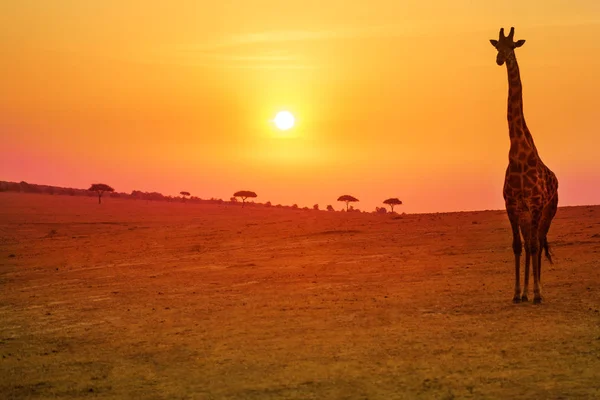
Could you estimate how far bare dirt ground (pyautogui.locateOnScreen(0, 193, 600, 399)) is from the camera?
345 inches

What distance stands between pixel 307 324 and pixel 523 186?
5211mm

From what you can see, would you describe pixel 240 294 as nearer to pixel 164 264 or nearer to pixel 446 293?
pixel 446 293

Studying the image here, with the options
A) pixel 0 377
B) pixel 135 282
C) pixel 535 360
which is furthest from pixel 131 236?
pixel 535 360

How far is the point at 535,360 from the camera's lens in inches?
365

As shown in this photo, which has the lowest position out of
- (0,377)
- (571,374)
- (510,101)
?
(0,377)

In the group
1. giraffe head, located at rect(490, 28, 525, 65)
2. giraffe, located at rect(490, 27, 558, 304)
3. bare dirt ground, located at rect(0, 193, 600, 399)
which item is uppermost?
giraffe head, located at rect(490, 28, 525, 65)

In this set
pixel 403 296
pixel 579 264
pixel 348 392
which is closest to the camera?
pixel 348 392

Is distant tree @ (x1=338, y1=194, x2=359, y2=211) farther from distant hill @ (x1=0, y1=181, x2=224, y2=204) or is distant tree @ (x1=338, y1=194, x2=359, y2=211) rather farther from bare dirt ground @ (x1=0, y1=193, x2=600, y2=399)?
bare dirt ground @ (x1=0, y1=193, x2=600, y2=399)

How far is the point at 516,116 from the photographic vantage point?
50.1 feet

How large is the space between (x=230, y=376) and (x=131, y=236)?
29.8 metres

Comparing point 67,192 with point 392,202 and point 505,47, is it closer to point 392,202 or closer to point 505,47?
point 392,202

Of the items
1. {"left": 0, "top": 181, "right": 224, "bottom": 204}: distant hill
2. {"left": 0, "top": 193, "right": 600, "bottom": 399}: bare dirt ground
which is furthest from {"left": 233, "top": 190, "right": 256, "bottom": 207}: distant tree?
{"left": 0, "top": 193, "right": 600, "bottom": 399}: bare dirt ground

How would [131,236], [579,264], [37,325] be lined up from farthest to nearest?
[131,236] < [579,264] < [37,325]

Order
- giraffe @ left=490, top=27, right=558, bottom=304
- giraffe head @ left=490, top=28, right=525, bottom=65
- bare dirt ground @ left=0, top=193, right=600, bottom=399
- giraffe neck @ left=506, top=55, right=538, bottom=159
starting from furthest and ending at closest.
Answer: giraffe head @ left=490, top=28, right=525, bottom=65 → giraffe neck @ left=506, top=55, right=538, bottom=159 → giraffe @ left=490, top=27, right=558, bottom=304 → bare dirt ground @ left=0, top=193, right=600, bottom=399
